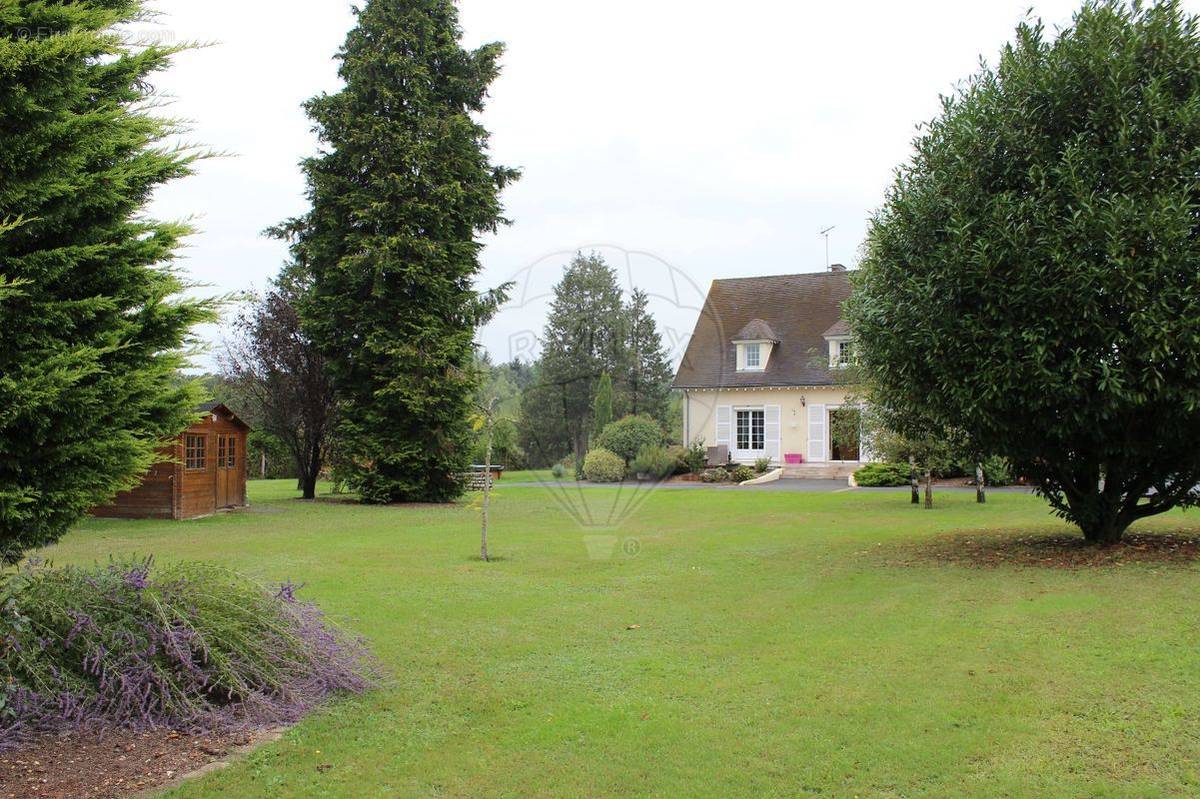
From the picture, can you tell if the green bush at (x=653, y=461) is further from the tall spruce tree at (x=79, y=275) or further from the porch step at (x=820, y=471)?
the porch step at (x=820, y=471)

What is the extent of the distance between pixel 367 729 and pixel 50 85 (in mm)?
4817

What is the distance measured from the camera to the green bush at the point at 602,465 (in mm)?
9328

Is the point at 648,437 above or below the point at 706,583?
above

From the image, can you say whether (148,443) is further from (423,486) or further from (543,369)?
(423,486)

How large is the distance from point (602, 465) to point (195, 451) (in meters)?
15.4

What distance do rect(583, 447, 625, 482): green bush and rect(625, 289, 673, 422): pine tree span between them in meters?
0.65

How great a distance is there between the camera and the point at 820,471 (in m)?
32.8

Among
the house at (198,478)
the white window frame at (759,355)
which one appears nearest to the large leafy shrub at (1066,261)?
the house at (198,478)

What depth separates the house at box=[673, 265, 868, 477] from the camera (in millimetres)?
33562

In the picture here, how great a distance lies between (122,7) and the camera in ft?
21.5

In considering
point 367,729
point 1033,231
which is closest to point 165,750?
point 367,729

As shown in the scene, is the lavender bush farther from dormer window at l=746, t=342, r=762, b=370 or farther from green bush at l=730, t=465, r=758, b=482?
dormer window at l=746, t=342, r=762, b=370

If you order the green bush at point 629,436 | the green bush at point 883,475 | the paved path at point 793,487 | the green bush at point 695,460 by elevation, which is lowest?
the paved path at point 793,487

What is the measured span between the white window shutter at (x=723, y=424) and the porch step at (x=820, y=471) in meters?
Result: 2.80
